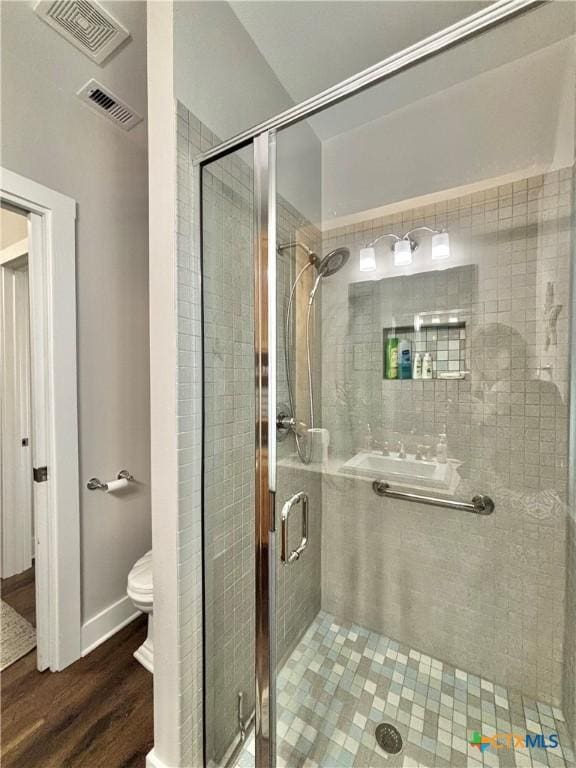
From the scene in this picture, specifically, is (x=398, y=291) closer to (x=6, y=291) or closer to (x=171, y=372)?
(x=171, y=372)

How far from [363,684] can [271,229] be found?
1824 millimetres

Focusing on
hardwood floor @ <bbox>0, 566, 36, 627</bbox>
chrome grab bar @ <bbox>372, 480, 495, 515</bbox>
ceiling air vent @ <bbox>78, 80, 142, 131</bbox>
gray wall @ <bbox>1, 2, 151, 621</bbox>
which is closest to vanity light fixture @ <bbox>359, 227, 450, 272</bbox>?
chrome grab bar @ <bbox>372, 480, 495, 515</bbox>

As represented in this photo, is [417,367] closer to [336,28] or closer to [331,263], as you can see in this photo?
[331,263]

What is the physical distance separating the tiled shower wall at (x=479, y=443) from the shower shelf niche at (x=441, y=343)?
5 centimetres

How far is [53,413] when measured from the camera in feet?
4.83

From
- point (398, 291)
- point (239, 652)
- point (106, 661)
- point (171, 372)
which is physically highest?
point (398, 291)

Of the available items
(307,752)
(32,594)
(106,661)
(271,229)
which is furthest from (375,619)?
(32,594)

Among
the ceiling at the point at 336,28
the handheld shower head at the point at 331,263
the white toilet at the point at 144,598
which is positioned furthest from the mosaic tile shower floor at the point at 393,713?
the ceiling at the point at 336,28

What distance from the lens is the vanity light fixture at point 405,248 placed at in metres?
1.49

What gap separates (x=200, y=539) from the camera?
112 cm

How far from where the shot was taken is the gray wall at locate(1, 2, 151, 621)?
4.34ft

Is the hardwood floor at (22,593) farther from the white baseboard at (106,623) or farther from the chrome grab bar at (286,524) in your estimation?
the chrome grab bar at (286,524)

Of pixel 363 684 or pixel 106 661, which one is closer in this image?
pixel 363 684

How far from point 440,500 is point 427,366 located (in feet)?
2.04
